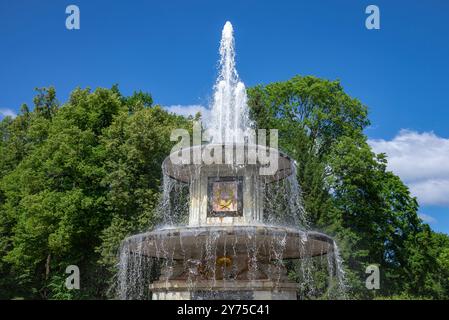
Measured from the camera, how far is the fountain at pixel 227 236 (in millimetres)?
15305

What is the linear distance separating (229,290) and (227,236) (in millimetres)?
1683

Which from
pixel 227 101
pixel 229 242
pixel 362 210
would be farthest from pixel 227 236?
pixel 362 210

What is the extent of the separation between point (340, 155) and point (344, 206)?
3.57 meters

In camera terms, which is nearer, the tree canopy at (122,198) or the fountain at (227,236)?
the fountain at (227,236)

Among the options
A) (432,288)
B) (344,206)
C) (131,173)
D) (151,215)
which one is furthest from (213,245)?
(432,288)

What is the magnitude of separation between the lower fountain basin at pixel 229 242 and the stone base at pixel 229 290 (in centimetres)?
102

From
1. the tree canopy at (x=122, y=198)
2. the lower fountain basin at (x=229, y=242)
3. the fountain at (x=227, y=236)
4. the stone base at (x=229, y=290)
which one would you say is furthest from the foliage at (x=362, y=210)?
the stone base at (x=229, y=290)

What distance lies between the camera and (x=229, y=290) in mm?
15516

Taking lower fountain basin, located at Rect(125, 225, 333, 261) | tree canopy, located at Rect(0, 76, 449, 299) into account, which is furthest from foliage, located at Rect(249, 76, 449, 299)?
lower fountain basin, located at Rect(125, 225, 333, 261)

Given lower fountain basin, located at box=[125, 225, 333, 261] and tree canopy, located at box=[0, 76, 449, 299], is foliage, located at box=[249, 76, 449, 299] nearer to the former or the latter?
tree canopy, located at box=[0, 76, 449, 299]

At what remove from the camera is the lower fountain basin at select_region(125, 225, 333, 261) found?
1467 cm

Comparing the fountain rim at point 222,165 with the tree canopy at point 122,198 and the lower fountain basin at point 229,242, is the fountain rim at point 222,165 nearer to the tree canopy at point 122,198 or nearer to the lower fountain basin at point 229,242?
the lower fountain basin at point 229,242

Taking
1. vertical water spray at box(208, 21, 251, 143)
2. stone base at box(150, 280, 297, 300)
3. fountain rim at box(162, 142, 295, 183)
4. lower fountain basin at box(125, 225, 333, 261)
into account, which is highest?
vertical water spray at box(208, 21, 251, 143)
